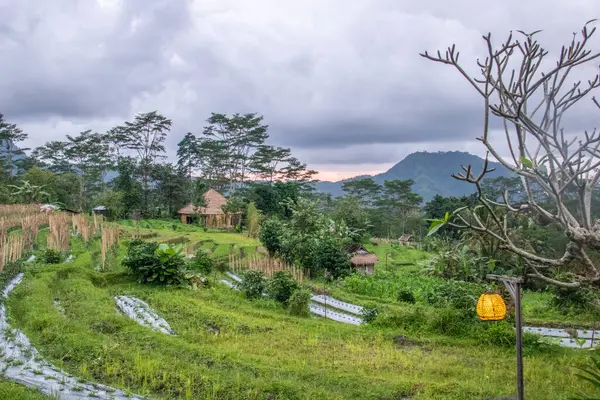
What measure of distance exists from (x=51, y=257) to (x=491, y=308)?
1203 cm

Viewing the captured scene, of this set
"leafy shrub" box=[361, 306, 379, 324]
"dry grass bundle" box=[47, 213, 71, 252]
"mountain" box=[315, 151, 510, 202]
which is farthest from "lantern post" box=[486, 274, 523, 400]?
"mountain" box=[315, 151, 510, 202]

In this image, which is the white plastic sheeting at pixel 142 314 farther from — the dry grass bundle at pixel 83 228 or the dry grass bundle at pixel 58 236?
the dry grass bundle at pixel 83 228

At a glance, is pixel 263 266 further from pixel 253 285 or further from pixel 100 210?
pixel 100 210

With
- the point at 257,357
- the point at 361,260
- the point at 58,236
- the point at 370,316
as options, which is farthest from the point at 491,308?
the point at 58,236

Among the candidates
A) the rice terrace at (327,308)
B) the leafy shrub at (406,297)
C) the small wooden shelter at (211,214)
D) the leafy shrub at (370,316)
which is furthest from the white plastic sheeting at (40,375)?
the small wooden shelter at (211,214)

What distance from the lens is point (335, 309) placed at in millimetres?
12070

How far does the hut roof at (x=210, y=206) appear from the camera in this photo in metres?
29.5

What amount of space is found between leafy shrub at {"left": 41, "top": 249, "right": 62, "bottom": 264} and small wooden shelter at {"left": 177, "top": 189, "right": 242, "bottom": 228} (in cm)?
1549

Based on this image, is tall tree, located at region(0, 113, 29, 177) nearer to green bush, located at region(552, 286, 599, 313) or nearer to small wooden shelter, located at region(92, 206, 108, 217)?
small wooden shelter, located at region(92, 206, 108, 217)

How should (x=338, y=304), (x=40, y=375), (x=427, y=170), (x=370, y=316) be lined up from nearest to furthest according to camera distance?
(x=40, y=375), (x=370, y=316), (x=338, y=304), (x=427, y=170)

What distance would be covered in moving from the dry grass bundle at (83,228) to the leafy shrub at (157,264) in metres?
5.19

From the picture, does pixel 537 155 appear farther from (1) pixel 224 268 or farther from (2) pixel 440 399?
(1) pixel 224 268

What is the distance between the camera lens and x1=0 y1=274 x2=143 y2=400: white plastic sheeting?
500 cm

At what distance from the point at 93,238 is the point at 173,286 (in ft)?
25.3
